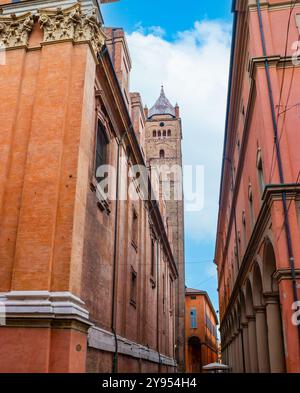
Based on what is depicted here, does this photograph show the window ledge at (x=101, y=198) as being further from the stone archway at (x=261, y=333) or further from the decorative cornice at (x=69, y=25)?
the stone archway at (x=261, y=333)

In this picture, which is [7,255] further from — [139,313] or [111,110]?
[139,313]

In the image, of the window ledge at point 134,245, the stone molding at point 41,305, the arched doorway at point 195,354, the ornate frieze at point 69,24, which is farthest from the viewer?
the arched doorway at point 195,354

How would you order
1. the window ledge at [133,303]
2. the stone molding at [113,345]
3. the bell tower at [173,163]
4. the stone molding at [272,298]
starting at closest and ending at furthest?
the stone molding at [113,345] < the stone molding at [272,298] < the window ledge at [133,303] < the bell tower at [173,163]

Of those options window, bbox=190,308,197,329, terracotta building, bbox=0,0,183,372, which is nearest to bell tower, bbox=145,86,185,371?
window, bbox=190,308,197,329

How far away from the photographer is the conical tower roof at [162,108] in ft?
219

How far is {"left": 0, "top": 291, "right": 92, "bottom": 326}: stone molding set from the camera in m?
8.88

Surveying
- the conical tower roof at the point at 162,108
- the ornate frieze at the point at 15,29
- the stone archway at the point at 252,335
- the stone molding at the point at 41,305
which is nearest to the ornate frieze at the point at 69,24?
the ornate frieze at the point at 15,29

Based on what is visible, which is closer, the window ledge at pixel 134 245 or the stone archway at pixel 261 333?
the stone archway at pixel 261 333

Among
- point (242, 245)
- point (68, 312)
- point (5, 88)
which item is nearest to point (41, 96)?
point (5, 88)

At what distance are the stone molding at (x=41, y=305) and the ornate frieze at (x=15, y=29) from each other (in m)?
7.18

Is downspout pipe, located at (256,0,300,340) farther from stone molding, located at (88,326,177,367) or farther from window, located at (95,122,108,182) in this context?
window, located at (95,122,108,182)

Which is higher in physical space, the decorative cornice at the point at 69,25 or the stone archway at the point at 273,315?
the decorative cornice at the point at 69,25

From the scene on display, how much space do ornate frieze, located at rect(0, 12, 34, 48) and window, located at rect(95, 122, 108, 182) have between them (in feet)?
12.2
